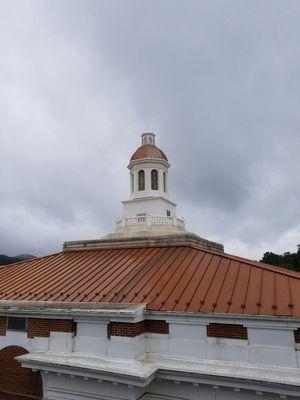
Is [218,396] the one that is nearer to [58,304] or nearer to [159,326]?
[159,326]

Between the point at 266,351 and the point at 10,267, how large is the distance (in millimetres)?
11843

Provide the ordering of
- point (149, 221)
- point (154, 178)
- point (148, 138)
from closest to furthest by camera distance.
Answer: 1. point (149, 221)
2. point (154, 178)
3. point (148, 138)

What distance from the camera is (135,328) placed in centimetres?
788

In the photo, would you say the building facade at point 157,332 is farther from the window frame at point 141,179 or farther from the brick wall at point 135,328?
the window frame at point 141,179

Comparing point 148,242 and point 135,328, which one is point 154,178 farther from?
point 135,328

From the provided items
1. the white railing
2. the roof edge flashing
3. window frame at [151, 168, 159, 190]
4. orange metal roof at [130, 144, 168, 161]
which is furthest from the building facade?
orange metal roof at [130, 144, 168, 161]

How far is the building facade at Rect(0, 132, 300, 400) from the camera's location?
699cm

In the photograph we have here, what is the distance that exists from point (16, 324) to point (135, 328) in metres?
4.24

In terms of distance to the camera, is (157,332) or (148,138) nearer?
(157,332)

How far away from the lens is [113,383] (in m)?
7.43

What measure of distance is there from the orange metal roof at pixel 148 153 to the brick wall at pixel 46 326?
21.8 meters

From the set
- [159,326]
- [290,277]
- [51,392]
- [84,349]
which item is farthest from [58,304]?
[290,277]

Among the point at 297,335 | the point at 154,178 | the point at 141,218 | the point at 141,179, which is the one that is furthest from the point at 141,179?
the point at 297,335

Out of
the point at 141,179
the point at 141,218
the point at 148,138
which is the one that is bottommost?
the point at 141,218
